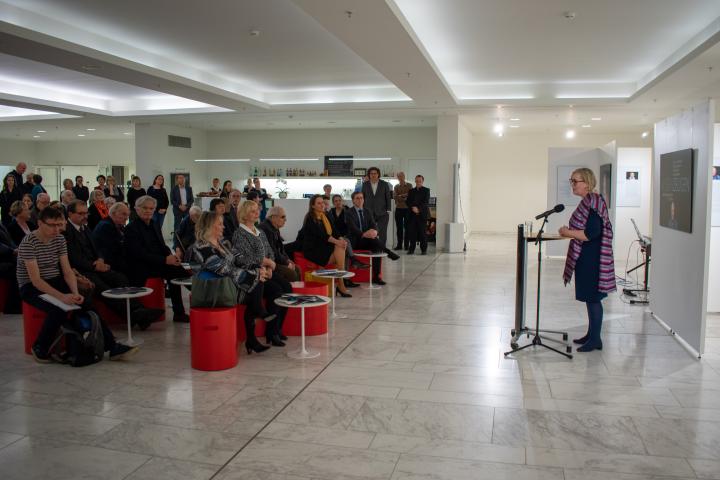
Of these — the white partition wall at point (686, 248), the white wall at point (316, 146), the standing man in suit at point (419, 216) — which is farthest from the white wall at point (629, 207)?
the white partition wall at point (686, 248)

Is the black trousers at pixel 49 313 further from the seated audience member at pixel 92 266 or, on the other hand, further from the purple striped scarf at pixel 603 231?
the purple striped scarf at pixel 603 231

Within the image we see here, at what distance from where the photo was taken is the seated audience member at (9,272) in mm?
7102

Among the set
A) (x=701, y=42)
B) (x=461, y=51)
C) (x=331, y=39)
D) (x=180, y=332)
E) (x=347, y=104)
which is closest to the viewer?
(x=180, y=332)

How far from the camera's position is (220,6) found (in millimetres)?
6758

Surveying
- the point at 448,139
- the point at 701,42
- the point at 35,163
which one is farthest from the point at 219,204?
the point at 35,163

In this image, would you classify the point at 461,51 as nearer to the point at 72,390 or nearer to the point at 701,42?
the point at 701,42

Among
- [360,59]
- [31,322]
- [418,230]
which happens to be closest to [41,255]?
[31,322]

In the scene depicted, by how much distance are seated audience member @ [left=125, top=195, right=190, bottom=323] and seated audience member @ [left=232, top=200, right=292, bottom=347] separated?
1.38m

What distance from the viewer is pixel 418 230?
1341 cm

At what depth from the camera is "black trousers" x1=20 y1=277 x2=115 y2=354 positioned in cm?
504

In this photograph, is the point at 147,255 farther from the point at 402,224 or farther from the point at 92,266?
the point at 402,224

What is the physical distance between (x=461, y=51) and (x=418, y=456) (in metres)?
7.01

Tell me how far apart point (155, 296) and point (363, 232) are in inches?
138

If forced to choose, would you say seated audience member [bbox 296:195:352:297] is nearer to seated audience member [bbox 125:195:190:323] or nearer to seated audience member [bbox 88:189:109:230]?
seated audience member [bbox 125:195:190:323]
